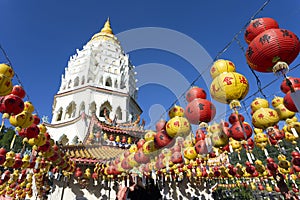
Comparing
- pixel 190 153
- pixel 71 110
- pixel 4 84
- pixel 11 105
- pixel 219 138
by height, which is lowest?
pixel 190 153

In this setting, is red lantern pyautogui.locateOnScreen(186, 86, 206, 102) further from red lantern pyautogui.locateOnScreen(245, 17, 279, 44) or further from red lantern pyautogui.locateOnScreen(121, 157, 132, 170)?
red lantern pyautogui.locateOnScreen(121, 157, 132, 170)

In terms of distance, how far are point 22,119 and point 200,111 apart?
347 centimetres

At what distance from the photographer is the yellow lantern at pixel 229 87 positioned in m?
2.92

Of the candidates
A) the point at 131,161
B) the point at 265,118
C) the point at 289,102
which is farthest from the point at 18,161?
the point at 289,102

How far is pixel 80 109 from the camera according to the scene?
16.1m

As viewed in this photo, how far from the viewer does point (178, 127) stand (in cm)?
369

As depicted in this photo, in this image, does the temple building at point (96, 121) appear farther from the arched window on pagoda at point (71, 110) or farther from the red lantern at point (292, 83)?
the red lantern at point (292, 83)

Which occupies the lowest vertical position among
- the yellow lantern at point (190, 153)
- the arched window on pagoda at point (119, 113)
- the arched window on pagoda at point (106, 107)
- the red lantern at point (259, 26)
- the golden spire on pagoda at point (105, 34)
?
the yellow lantern at point (190, 153)

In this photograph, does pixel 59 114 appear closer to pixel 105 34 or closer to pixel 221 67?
pixel 105 34

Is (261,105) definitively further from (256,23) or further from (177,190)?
(177,190)

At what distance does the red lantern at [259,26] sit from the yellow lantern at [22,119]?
433cm

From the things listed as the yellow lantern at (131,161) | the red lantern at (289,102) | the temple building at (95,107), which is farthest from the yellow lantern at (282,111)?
the temple building at (95,107)

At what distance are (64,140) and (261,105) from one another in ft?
52.1

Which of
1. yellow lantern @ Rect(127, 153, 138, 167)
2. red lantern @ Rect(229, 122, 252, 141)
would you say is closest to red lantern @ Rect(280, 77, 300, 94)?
red lantern @ Rect(229, 122, 252, 141)
